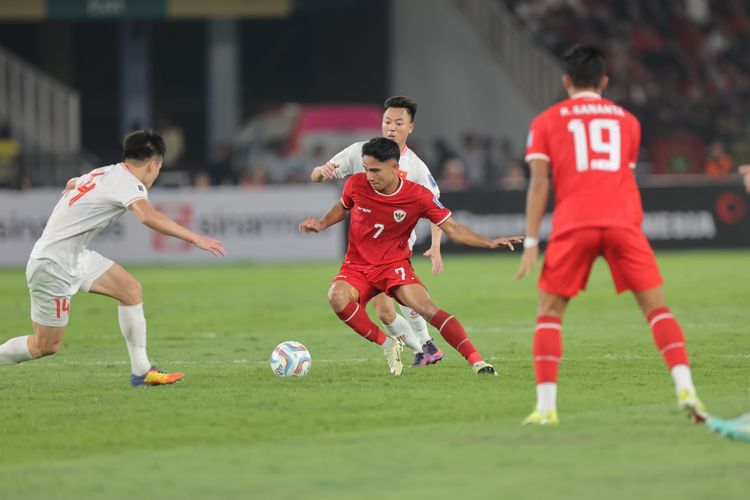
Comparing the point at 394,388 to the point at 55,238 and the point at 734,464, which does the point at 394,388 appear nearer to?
the point at 55,238

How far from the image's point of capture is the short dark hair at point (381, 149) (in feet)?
32.3

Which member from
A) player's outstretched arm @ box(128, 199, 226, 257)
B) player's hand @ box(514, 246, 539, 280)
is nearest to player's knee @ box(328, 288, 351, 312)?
player's outstretched arm @ box(128, 199, 226, 257)

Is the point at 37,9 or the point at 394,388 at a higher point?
the point at 37,9

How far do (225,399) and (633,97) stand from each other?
24.3 metres

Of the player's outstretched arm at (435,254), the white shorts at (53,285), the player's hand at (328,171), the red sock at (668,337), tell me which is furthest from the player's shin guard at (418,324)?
the red sock at (668,337)

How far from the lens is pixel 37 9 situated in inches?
1198

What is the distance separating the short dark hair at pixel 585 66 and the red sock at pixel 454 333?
2.72 meters

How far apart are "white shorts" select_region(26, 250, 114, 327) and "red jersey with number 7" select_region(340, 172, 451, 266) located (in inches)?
74.4

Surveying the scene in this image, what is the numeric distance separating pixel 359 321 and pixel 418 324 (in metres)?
0.94

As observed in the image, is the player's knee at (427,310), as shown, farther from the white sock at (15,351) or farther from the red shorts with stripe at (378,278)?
the white sock at (15,351)

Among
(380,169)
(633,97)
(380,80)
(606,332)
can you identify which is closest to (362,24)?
(380,80)

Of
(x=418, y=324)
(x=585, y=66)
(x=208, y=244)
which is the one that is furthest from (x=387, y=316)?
(x=585, y=66)

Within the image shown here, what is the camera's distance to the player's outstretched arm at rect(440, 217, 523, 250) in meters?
9.28

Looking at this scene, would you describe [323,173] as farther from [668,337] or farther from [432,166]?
[432,166]
